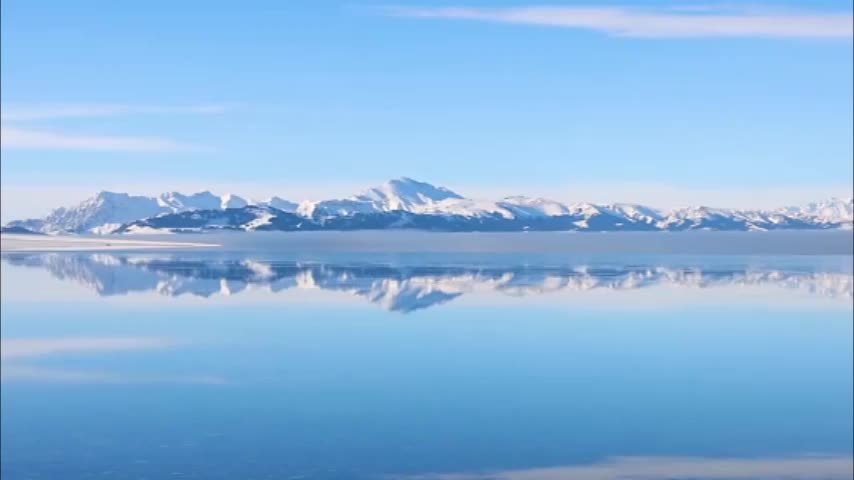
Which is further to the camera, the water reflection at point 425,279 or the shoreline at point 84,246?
the shoreline at point 84,246

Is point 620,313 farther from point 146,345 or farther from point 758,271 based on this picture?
point 758,271

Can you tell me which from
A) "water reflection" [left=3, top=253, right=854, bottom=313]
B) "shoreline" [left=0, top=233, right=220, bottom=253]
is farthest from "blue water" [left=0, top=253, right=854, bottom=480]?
"shoreline" [left=0, top=233, right=220, bottom=253]

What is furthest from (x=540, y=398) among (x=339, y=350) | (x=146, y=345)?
(x=146, y=345)

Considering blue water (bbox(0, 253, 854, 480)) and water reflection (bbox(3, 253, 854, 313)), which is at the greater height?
water reflection (bbox(3, 253, 854, 313))

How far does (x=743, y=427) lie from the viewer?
55.4 feet

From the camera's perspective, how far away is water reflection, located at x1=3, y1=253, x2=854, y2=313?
44.5 metres

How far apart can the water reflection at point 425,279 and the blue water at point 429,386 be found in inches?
126

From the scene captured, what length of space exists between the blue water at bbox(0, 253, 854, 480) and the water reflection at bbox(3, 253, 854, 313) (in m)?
3.20

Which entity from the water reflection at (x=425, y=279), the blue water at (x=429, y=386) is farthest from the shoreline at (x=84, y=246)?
the blue water at (x=429, y=386)

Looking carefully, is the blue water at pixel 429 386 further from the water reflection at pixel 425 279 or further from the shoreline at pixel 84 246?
the shoreline at pixel 84 246

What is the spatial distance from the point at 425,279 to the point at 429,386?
105 ft

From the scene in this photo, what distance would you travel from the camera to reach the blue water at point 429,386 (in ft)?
48.5

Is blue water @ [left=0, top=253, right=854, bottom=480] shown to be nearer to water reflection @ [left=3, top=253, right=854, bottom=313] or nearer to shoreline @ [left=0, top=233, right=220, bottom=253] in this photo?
water reflection @ [left=3, top=253, right=854, bottom=313]

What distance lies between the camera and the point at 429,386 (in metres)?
20.5
